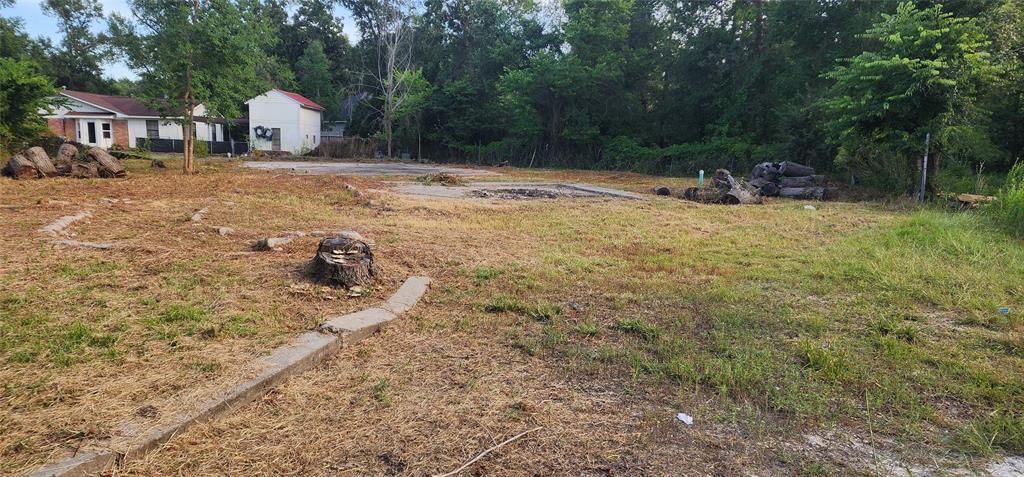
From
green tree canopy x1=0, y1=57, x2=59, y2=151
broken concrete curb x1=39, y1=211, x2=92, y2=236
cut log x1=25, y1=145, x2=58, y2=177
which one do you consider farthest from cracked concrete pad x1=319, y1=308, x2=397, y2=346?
green tree canopy x1=0, y1=57, x2=59, y2=151

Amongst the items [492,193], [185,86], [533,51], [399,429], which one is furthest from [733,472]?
[533,51]

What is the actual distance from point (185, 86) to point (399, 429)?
17.5m

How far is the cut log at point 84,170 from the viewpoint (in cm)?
1257

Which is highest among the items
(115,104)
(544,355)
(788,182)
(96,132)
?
(115,104)

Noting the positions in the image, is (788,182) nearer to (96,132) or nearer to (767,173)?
(767,173)

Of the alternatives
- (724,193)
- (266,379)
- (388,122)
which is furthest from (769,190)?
(388,122)

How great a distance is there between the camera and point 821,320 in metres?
3.51

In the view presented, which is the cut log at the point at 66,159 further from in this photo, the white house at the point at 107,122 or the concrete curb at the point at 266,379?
the white house at the point at 107,122

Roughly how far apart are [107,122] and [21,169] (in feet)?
81.0

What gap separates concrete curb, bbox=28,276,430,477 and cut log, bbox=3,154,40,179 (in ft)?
39.9

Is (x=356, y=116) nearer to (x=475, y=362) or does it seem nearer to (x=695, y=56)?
(x=695, y=56)

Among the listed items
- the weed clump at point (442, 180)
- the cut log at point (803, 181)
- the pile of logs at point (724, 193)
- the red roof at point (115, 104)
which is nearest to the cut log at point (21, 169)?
the weed clump at point (442, 180)

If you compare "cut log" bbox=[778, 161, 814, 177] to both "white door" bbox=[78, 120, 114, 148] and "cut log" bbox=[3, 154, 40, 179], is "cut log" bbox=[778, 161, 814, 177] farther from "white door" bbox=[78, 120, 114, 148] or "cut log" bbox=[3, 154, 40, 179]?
"white door" bbox=[78, 120, 114, 148]

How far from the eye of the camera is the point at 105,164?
43.2ft
